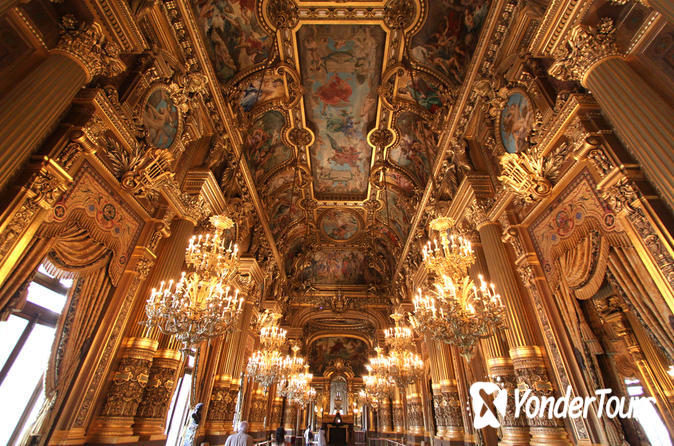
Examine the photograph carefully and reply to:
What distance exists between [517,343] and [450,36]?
7.35 metres

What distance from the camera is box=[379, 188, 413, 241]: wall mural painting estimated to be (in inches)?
538

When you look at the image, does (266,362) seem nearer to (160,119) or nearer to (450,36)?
(160,119)

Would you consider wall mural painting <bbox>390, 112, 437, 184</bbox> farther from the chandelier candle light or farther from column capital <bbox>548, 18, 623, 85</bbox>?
the chandelier candle light

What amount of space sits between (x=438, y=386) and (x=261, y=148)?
1019 centimetres

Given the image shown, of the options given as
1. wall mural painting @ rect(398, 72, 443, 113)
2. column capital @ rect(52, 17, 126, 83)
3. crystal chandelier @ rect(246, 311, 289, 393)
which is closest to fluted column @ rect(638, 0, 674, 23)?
wall mural painting @ rect(398, 72, 443, 113)

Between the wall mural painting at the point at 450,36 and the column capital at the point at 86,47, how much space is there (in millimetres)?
7060

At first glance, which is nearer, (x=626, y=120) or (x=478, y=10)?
(x=626, y=120)

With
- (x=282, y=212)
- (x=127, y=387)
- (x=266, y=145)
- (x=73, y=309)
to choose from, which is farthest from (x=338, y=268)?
(x=73, y=309)

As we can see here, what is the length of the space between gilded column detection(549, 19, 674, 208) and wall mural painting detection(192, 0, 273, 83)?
6957mm

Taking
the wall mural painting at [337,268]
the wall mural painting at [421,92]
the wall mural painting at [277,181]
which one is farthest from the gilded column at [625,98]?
the wall mural painting at [337,268]

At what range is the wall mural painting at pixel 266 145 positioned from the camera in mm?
10438

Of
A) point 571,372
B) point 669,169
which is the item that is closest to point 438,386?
point 571,372

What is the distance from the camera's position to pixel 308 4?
7770mm

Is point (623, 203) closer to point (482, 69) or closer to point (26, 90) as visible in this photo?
point (482, 69)
